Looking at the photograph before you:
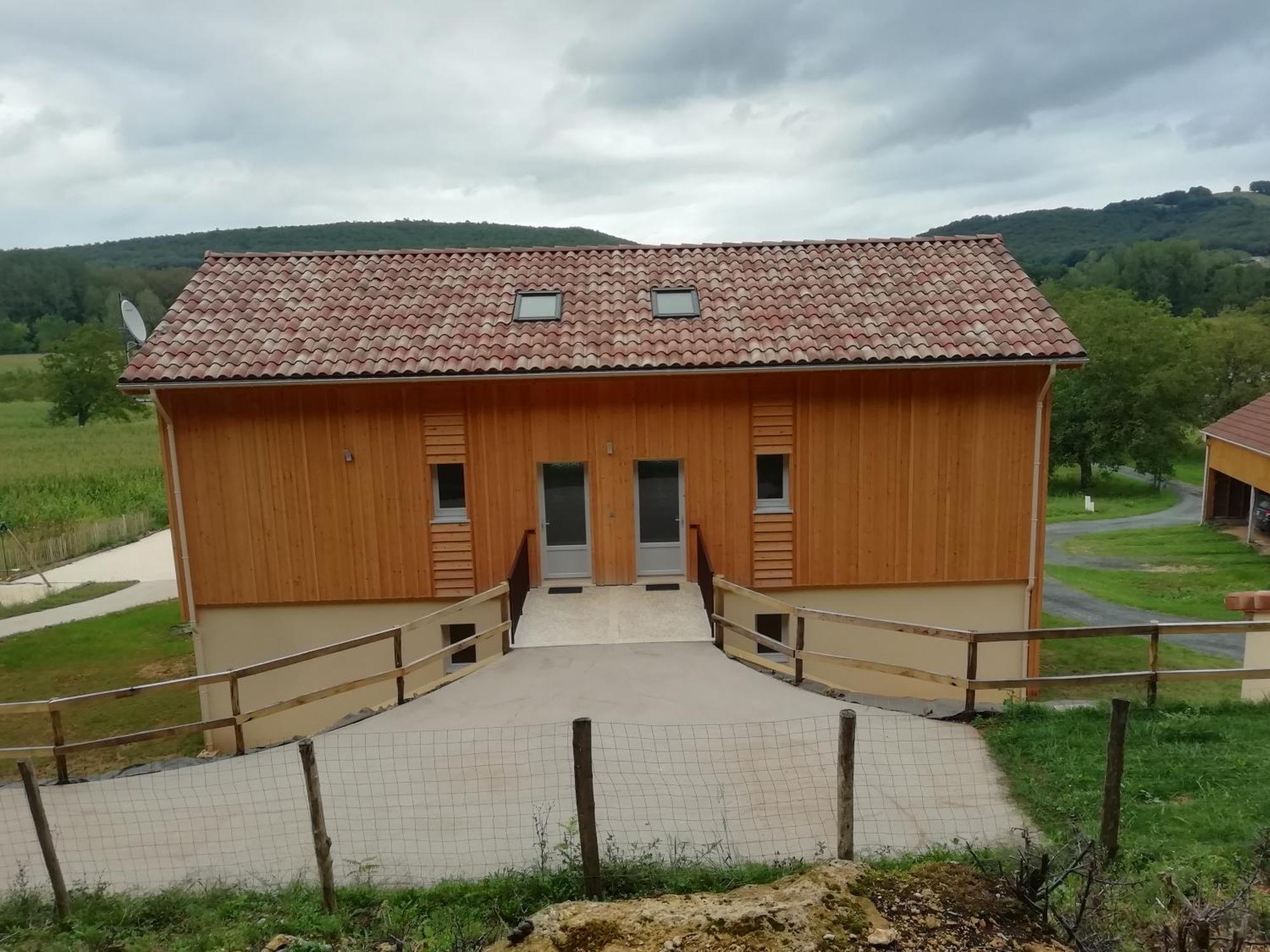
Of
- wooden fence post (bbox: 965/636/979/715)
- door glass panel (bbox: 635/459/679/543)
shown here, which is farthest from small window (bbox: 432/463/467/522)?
wooden fence post (bbox: 965/636/979/715)

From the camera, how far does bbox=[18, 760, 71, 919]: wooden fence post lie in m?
5.05

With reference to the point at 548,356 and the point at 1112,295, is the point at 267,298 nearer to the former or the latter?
the point at 548,356

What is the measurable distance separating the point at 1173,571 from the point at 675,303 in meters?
18.0

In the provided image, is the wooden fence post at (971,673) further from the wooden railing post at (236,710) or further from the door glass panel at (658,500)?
the wooden railing post at (236,710)

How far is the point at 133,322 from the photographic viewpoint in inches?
516

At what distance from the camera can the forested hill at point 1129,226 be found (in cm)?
11875

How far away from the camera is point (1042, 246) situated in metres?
124

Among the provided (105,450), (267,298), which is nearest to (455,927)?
(267,298)

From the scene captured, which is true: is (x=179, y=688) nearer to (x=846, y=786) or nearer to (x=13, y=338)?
(x=846, y=786)

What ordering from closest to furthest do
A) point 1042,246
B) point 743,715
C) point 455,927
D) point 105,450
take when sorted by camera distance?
point 455,927
point 743,715
point 105,450
point 1042,246

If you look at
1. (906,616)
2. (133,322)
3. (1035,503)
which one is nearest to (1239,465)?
(1035,503)

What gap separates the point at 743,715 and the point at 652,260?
321 inches

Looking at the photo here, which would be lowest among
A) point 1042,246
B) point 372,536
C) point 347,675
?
point 347,675

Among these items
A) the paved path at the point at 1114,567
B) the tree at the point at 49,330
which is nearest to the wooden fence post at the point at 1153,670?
the paved path at the point at 1114,567
